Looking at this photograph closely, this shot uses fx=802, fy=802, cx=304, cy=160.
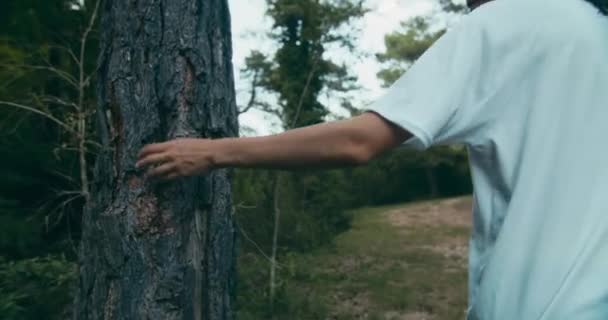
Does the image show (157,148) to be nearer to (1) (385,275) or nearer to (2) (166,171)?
(2) (166,171)

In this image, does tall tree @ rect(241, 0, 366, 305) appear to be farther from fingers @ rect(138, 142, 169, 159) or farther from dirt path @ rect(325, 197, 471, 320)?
fingers @ rect(138, 142, 169, 159)

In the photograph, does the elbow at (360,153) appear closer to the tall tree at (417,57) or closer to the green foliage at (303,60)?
the green foliage at (303,60)

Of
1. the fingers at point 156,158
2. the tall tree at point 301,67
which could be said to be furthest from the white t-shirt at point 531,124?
the tall tree at point 301,67

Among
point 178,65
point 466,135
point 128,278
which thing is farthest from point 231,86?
point 466,135

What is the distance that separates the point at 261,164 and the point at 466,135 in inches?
14.0

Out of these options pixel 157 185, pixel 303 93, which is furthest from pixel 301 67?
pixel 157 185

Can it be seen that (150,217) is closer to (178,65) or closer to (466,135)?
(178,65)

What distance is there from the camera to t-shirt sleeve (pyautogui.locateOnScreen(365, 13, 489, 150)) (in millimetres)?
1237

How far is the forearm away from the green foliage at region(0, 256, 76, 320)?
4.79 metres

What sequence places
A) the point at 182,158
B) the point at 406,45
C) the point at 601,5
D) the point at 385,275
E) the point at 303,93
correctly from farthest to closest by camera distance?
1. the point at 406,45
2. the point at 385,275
3. the point at 303,93
4. the point at 182,158
5. the point at 601,5

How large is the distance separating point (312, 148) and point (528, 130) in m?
0.35

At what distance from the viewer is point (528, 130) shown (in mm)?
1264

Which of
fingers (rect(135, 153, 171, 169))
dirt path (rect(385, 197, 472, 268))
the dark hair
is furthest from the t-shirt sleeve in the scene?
dirt path (rect(385, 197, 472, 268))

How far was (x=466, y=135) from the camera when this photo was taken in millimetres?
1275
